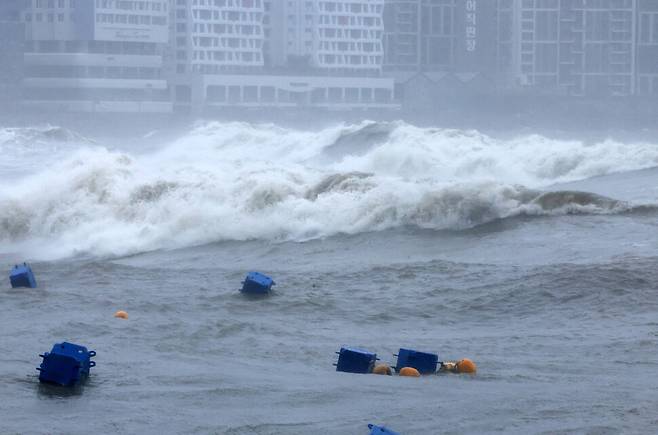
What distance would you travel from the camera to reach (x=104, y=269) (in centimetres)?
1491

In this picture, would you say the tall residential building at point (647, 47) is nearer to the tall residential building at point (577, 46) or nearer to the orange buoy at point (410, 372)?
the tall residential building at point (577, 46)

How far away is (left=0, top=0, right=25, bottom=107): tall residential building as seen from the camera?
86.3m

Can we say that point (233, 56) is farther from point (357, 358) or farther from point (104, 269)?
point (357, 358)

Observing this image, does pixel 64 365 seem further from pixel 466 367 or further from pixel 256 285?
pixel 256 285

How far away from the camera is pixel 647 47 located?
107250 mm

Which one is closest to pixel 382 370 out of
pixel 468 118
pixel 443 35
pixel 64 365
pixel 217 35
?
pixel 64 365

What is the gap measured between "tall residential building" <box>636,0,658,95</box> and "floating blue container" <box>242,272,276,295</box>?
309 feet

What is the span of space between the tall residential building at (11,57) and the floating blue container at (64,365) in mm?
79812

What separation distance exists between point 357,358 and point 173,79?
82973 mm

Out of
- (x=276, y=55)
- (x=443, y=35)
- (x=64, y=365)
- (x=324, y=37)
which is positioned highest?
(x=443, y=35)

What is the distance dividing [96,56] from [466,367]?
7954 centimetres

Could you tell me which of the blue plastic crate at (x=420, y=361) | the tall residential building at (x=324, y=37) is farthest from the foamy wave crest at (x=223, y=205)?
the tall residential building at (x=324, y=37)

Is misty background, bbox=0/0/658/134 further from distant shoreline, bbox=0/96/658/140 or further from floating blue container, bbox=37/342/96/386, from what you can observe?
floating blue container, bbox=37/342/96/386

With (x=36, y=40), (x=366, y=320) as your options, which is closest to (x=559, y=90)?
(x=36, y=40)
